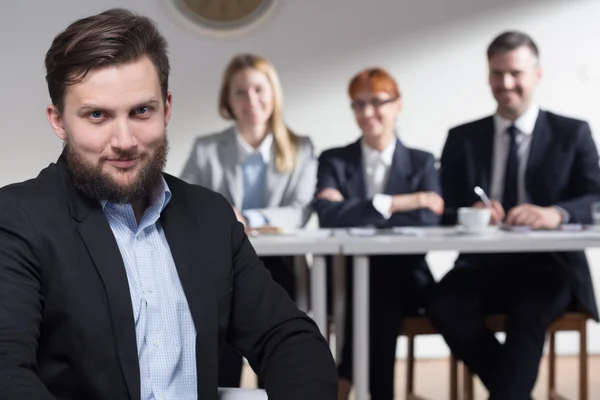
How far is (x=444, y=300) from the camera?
108 inches

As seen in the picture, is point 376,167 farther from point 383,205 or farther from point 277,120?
point 277,120

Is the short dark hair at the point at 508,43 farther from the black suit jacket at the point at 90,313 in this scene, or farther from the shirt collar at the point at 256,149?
the black suit jacket at the point at 90,313

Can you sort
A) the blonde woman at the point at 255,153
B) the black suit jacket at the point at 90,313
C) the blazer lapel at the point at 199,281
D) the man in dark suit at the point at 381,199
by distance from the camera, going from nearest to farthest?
the black suit jacket at the point at 90,313 → the blazer lapel at the point at 199,281 → the man in dark suit at the point at 381,199 → the blonde woman at the point at 255,153

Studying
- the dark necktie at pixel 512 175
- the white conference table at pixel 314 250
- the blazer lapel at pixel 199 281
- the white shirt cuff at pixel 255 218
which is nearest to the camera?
the blazer lapel at pixel 199 281

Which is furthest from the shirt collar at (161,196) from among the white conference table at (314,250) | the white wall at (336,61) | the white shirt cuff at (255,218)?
the white wall at (336,61)

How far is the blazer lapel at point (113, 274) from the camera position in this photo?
1.17 metres

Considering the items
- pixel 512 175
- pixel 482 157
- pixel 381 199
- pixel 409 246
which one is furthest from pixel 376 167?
pixel 409 246

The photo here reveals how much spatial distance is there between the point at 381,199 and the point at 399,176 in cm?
15

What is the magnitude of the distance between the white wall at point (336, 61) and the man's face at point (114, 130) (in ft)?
9.76

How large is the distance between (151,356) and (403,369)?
2.91m

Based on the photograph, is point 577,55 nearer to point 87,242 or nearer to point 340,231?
point 340,231

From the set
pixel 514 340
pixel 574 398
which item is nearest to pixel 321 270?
pixel 514 340

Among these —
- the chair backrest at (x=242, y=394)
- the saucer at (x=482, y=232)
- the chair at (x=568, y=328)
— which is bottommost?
the chair at (x=568, y=328)

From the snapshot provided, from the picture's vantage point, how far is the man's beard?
3.98 ft
